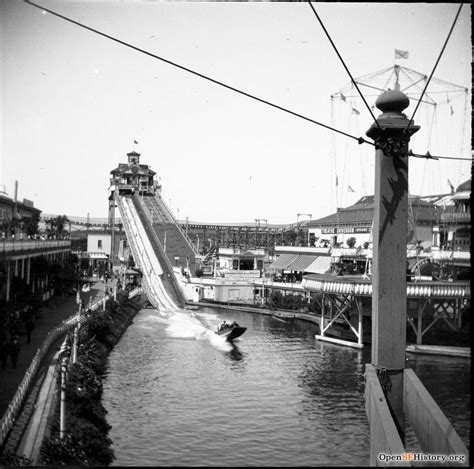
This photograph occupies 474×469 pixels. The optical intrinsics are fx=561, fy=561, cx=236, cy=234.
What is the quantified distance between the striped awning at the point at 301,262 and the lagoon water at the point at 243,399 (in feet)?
58.6

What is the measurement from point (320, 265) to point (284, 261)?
17.5 feet

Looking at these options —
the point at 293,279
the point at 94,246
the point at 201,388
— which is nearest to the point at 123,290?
the point at 94,246

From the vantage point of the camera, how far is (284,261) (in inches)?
2062

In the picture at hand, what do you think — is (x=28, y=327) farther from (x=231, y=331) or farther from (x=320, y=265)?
(x=320, y=265)

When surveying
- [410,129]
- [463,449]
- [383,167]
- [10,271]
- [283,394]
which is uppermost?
[410,129]

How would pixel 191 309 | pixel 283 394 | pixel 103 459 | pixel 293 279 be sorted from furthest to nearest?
pixel 293 279 < pixel 191 309 < pixel 283 394 < pixel 103 459

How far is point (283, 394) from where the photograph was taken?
18531 millimetres

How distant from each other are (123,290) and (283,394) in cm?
2648

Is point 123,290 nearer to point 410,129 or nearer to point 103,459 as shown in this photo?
point 103,459

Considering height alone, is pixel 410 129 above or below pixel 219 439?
above

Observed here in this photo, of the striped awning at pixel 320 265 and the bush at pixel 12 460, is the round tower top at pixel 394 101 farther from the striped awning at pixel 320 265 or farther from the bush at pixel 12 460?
the striped awning at pixel 320 265

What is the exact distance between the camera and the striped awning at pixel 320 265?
46906 mm

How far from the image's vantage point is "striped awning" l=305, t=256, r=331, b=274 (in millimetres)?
Result: 46906

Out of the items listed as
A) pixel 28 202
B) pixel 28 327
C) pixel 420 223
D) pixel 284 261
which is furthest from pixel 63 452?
pixel 284 261
